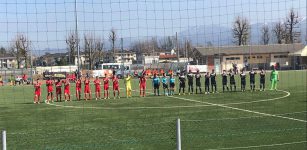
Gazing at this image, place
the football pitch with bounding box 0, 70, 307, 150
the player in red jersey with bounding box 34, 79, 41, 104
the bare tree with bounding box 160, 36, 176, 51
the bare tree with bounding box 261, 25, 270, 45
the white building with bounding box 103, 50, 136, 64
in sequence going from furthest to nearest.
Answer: the white building with bounding box 103, 50, 136, 64 < the player in red jersey with bounding box 34, 79, 41, 104 < the bare tree with bounding box 160, 36, 176, 51 < the bare tree with bounding box 261, 25, 270, 45 < the football pitch with bounding box 0, 70, 307, 150

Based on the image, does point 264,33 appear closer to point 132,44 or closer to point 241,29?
point 241,29

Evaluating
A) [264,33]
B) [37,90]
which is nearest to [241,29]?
[264,33]

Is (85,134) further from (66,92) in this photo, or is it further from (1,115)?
(66,92)

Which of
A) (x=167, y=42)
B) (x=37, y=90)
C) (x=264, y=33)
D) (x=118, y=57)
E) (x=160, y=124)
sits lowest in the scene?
(x=160, y=124)

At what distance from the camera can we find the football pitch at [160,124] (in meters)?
12.6

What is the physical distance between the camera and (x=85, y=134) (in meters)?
14.1

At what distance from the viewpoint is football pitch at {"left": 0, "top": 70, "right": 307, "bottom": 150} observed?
1262 centimetres

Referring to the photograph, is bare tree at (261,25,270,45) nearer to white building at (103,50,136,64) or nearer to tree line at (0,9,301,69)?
tree line at (0,9,301,69)

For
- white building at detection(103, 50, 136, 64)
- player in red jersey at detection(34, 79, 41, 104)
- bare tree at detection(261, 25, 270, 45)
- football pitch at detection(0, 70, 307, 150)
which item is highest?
bare tree at detection(261, 25, 270, 45)

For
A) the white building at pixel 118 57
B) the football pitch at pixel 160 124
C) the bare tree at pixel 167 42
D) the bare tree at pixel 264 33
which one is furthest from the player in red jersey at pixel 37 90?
the white building at pixel 118 57

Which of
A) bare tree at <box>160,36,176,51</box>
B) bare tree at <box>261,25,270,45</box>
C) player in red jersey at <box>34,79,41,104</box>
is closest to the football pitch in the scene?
player in red jersey at <box>34,79,41,104</box>

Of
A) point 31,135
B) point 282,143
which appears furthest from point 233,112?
point 31,135

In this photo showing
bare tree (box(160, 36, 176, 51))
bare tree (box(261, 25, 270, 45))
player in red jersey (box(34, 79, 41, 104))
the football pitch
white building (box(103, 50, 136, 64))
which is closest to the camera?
the football pitch

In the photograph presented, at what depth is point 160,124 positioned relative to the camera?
16156mm
